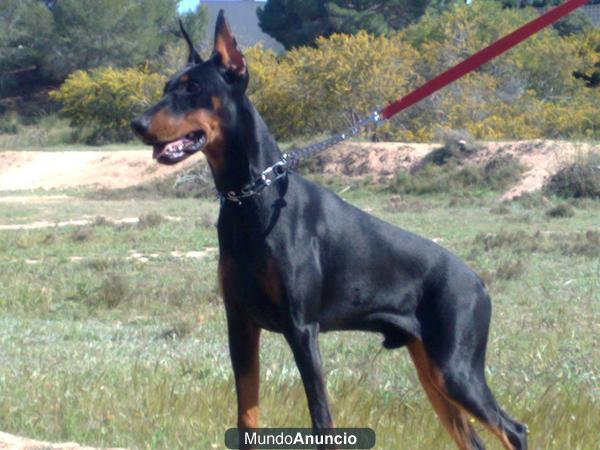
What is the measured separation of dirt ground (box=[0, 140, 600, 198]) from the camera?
27406 mm

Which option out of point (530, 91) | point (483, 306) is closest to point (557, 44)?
point (530, 91)

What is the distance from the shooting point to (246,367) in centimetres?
487

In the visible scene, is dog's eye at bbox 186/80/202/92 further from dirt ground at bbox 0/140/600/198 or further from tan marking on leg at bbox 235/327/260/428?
dirt ground at bbox 0/140/600/198

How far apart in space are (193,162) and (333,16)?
22716 mm

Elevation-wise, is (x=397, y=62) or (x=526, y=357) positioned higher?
(x=526, y=357)

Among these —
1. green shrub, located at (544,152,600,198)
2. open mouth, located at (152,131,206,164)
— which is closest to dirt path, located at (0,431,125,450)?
open mouth, located at (152,131,206,164)

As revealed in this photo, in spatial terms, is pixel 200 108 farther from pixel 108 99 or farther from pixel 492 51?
pixel 108 99

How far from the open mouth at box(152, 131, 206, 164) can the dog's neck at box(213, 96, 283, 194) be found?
0.18 metres

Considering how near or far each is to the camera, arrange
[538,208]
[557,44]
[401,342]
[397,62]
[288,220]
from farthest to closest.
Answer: [557,44] < [397,62] < [538,208] < [401,342] < [288,220]

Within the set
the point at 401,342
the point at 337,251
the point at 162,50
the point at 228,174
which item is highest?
the point at 228,174

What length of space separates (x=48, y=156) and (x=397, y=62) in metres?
11.5

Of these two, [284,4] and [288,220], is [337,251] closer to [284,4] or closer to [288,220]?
[288,220]

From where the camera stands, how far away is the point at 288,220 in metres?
4.62

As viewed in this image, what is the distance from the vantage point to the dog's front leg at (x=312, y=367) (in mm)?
4520
